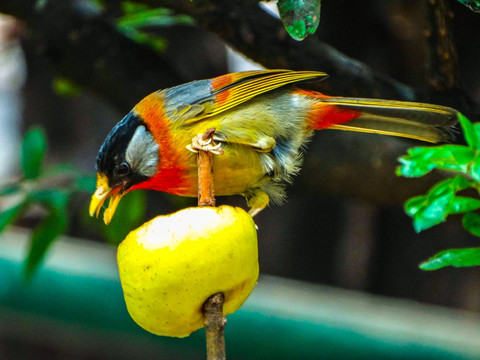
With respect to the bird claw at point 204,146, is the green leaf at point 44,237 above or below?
below

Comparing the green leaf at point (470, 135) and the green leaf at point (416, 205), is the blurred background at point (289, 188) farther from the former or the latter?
the green leaf at point (416, 205)

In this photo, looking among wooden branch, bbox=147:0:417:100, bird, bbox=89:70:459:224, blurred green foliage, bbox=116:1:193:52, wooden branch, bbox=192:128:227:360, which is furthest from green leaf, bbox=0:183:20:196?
wooden branch, bbox=192:128:227:360

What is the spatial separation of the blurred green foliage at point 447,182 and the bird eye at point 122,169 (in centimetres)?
73

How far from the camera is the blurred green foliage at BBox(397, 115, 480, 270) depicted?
4.60ft

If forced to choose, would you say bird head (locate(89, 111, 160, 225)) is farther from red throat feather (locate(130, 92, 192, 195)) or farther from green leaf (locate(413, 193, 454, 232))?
Result: green leaf (locate(413, 193, 454, 232))

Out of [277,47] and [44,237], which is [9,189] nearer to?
[44,237]

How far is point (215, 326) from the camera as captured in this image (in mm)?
1241

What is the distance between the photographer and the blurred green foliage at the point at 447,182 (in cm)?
140

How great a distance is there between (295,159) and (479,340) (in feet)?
7.29

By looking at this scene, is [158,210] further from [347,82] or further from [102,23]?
[347,82]

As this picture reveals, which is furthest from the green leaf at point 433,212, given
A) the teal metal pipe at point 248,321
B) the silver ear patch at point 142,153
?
the teal metal pipe at point 248,321

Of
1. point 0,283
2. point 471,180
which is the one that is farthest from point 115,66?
point 0,283

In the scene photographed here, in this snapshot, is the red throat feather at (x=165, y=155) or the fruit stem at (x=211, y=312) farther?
the red throat feather at (x=165, y=155)

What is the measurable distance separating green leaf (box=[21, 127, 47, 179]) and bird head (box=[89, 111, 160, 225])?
1.13 m
